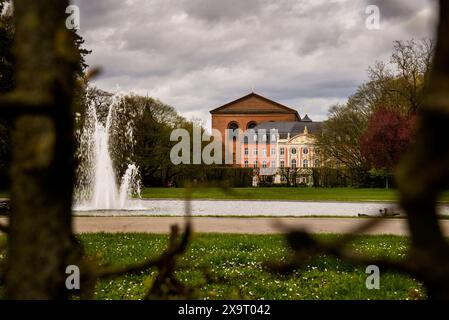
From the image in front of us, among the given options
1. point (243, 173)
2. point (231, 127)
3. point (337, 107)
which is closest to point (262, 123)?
point (231, 127)

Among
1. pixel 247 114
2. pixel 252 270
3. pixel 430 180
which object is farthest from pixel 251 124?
pixel 430 180

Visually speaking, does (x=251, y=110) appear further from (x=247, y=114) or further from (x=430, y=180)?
(x=430, y=180)

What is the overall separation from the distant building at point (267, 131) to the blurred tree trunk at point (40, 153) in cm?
7221

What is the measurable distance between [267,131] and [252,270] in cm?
8213

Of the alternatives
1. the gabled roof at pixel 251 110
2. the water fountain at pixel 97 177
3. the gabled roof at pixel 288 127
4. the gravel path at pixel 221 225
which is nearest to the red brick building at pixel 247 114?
the gabled roof at pixel 251 110

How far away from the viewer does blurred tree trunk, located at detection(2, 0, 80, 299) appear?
842 millimetres

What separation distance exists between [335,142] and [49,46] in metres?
51.7

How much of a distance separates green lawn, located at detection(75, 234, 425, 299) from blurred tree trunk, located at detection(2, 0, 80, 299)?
323cm

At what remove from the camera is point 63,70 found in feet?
2.88

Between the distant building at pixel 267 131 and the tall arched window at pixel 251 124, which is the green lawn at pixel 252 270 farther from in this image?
the tall arched window at pixel 251 124

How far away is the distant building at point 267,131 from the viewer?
3307 inches

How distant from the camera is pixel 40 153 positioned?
2.75 feet

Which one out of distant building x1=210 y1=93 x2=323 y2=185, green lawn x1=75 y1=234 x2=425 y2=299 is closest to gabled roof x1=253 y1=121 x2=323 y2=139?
distant building x1=210 y1=93 x2=323 y2=185

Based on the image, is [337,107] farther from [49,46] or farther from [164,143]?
[49,46]
